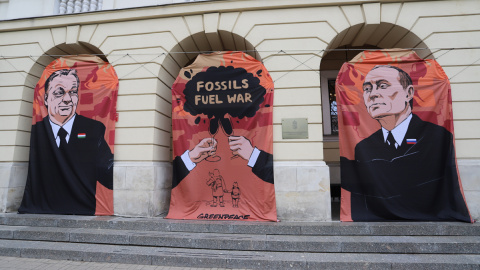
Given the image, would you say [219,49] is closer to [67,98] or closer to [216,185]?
[216,185]

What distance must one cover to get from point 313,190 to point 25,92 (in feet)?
29.4

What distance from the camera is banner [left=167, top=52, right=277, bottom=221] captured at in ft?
20.8

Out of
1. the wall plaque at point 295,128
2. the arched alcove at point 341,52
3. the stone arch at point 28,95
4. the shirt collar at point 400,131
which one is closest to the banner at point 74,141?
the stone arch at point 28,95

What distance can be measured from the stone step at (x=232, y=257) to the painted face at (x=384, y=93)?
3.30 metres

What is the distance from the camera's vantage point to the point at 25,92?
7746 mm

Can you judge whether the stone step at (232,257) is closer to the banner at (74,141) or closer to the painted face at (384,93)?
the banner at (74,141)

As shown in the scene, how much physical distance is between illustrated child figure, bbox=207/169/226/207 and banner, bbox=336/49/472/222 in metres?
2.99

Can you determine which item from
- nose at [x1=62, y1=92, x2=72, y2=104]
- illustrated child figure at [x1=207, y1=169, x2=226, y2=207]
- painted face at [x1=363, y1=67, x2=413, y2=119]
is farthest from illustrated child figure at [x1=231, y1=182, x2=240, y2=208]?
nose at [x1=62, y1=92, x2=72, y2=104]

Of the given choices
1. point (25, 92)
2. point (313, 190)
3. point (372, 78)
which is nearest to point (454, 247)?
point (313, 190)

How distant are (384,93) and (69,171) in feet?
28.5

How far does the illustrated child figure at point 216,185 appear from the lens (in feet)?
21.2

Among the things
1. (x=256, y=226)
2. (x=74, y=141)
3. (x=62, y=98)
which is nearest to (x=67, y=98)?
(x=62, y=98)

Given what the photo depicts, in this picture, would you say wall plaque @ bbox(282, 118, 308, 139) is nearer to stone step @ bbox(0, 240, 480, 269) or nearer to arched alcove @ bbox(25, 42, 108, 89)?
stone step @ bbox(0, 240, 480, 269)

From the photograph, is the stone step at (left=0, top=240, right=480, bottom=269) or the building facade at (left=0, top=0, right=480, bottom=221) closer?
the stone step at (left=0, top=240, right=480, bottom=269)
